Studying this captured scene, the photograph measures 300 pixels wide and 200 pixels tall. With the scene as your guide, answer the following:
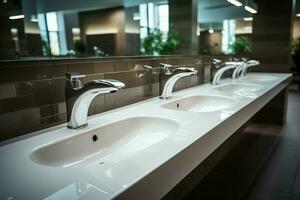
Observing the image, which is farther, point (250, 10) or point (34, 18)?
point (250, 10)

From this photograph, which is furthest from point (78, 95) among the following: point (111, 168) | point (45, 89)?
point (111, 168)

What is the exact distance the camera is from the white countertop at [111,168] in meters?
0.55

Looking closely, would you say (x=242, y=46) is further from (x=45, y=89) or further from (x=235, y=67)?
(x=45, y=89)

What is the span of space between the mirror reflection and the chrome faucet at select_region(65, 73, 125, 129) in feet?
0.90

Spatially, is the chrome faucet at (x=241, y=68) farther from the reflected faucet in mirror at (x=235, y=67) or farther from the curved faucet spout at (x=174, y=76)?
the curved faucet spout at (x=174, y=76)

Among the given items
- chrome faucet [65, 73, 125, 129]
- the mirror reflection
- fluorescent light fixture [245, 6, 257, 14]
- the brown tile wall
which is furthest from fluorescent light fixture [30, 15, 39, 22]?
fluorescent light fixture [245, 6, 257, 14]

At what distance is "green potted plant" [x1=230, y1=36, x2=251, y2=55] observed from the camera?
387 cm

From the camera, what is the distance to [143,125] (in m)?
1.20

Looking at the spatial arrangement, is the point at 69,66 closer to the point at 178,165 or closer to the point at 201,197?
the point at 178,165

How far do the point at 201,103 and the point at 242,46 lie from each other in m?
2.56

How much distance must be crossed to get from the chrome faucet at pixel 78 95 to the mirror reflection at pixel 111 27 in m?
0.27

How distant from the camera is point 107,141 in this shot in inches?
42.9

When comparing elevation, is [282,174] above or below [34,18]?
below

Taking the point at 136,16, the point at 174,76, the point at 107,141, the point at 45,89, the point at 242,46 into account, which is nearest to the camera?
the point at 45,89
